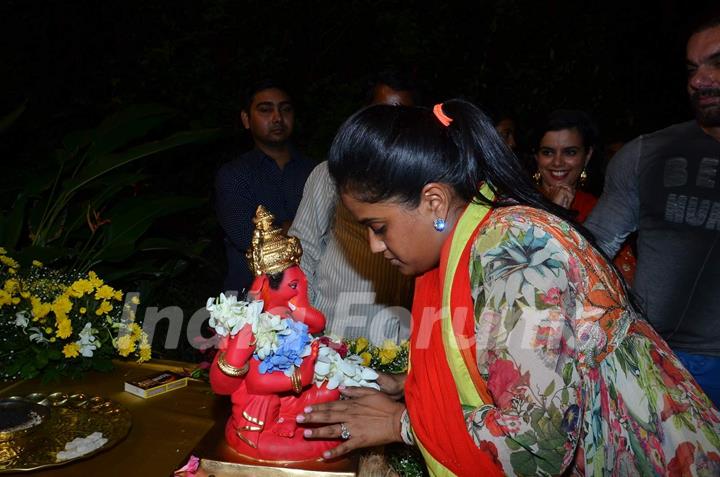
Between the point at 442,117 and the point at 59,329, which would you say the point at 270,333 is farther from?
the point at 59,329

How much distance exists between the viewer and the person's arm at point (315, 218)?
2635mm

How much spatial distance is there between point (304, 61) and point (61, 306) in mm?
4769

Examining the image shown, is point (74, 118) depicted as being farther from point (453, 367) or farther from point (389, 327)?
point (453, 367)

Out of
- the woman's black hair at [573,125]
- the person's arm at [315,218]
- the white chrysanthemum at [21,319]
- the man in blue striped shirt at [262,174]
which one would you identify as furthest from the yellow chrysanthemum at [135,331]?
the woman's black hair at [573,125]

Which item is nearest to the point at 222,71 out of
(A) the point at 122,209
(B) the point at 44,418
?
(A) the point at 122,209

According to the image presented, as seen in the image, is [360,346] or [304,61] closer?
[360,346]

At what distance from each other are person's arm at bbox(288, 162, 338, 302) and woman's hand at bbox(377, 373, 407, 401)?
97 cm

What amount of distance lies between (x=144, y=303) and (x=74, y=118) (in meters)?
3.10

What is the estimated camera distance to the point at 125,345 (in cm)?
221

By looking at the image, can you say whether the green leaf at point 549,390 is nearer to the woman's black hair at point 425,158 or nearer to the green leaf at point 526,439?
the green leaf at point 526,439

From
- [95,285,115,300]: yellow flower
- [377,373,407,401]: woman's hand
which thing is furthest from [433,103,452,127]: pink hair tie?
[95,285,115,300]: yellow flower

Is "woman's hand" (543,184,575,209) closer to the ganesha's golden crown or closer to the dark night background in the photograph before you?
the ganesha's golden crown

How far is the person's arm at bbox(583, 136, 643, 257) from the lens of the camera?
2160mm

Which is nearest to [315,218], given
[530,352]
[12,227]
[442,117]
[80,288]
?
[80,288]
